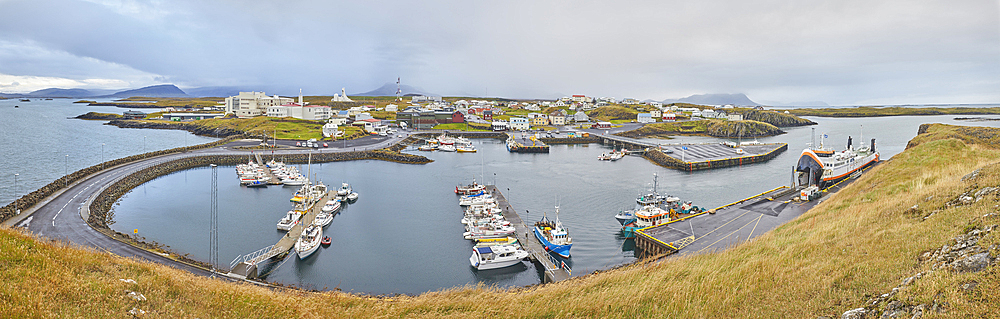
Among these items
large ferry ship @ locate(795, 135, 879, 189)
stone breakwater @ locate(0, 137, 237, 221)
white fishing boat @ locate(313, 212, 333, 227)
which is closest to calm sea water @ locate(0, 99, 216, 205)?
stone breakwater @ locate(0, 137, 237, 221)

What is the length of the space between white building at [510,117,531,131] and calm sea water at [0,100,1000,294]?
2515 cm

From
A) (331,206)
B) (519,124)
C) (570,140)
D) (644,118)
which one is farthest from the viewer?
(644,118)

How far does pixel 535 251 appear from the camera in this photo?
17500 millimetres

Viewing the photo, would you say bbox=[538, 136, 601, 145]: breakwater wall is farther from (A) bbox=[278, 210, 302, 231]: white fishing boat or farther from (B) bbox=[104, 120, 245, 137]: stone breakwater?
(A) bbox=[278, 210, 302, 231]: white fishing boat

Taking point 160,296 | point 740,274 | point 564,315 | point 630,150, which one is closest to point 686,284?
point 740,274

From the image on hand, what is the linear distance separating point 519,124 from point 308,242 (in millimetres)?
59288

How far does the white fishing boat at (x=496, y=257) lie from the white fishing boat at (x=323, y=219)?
8163mm

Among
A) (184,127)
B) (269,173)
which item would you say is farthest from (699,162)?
(184,127)

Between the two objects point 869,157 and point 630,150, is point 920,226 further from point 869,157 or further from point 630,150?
point 630,150

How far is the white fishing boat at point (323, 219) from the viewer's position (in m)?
21.0

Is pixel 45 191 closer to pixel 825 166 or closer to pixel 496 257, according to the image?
pixel 496 257

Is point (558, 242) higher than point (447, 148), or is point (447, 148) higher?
point (447, 148)

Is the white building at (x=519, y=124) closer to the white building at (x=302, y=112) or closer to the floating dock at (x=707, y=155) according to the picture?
the floating dock at (x=707, y=155)

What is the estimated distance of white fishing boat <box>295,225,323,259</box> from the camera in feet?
56.3
